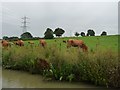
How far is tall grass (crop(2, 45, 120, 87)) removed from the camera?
8.27 m

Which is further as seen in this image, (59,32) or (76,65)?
(59,32)

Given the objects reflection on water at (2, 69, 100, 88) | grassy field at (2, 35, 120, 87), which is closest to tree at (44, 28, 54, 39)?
grassy field at (2, 35, 120, 87)

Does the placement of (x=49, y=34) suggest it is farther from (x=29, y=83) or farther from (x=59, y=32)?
(x=29, y=83)

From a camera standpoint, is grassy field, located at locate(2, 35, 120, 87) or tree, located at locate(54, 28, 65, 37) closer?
grassy field, located at locate(2, 35, 120, 87)

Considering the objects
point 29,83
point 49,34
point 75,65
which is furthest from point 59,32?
point 29,83

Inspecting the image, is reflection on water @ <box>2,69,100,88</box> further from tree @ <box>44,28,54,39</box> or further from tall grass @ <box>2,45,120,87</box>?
tree @ <box>44,28,54,39</box>

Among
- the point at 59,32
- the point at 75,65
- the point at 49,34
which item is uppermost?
the point at 59,32

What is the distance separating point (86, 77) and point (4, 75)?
3433 mm

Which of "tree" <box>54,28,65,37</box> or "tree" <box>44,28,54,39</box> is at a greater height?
"tree" <box>54,28,65,37</box>

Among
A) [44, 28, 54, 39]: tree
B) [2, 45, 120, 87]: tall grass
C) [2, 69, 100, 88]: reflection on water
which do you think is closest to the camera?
[2, 45, 120, 87]: tall grass

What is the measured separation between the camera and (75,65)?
916cm

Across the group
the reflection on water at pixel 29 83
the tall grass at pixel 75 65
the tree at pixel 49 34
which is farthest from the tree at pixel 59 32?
the reflection on water at pixel 29 83

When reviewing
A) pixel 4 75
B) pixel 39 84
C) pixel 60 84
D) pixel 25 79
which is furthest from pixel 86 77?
pixel 4 75

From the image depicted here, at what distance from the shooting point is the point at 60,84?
28.7 ft
